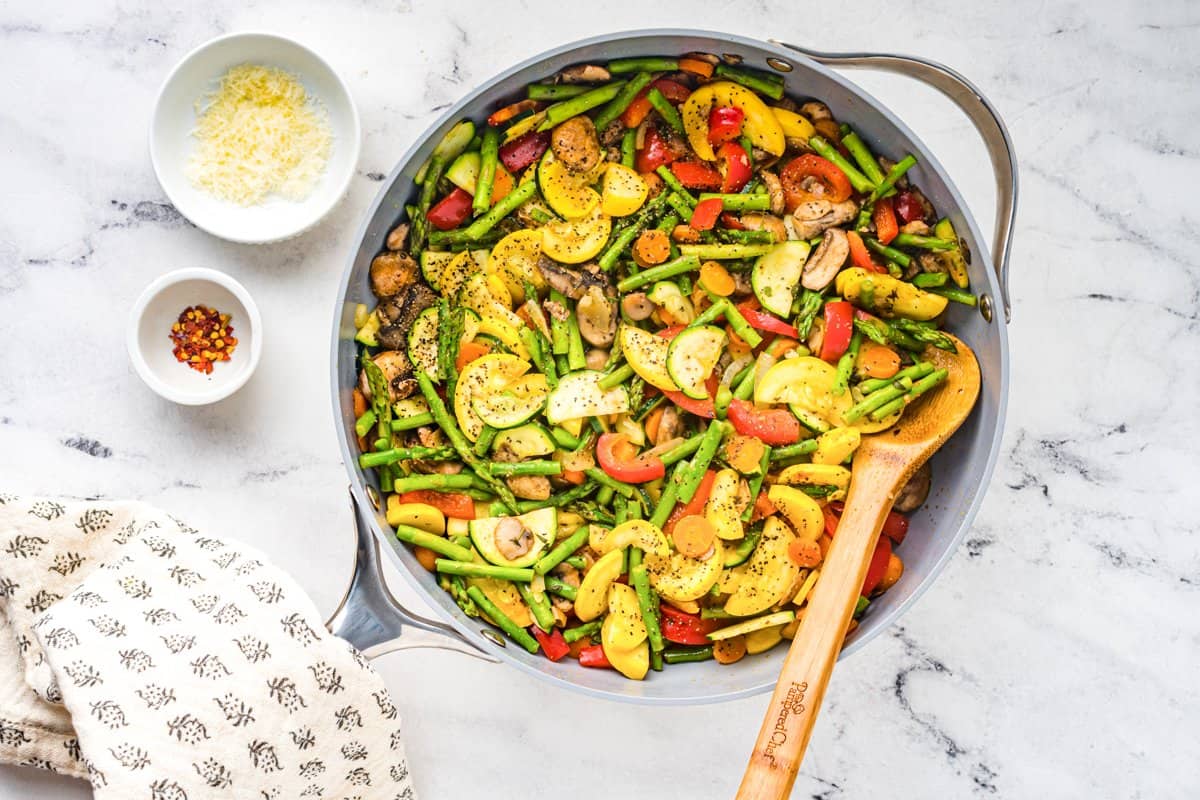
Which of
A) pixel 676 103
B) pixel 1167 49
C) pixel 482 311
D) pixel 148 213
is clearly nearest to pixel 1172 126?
pixel 1167 49

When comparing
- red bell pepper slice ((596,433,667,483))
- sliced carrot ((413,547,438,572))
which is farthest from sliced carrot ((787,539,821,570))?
sliced carrot ((413,547,438,572))

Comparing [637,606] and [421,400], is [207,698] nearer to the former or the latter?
[421,400]

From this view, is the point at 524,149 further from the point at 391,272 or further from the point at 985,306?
the point at 985,306

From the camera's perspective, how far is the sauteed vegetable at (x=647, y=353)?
283cm

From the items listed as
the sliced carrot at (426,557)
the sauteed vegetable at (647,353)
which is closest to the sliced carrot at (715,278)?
the sauteed vegetable at (647,353)

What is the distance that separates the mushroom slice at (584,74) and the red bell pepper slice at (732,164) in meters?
0.39

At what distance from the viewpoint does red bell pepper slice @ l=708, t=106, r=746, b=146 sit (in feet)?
9.32

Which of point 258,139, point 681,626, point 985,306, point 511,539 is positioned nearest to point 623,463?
point 511,539

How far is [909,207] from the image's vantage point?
288 cm

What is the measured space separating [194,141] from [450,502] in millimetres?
1394

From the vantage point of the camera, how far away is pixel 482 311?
2932 mm

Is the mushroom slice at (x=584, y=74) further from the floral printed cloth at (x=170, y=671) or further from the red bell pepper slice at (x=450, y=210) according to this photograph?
the floral printed cloth at (x=170, y=671)

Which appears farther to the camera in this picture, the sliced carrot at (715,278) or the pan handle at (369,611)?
the sliced carrot at (715,278)

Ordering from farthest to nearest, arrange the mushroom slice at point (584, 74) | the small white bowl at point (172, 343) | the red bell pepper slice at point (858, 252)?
the small white bowl at point (172, 343) → the red bell pepper slice at point (858, 252) → the mushroom slice at point (584, 74)
